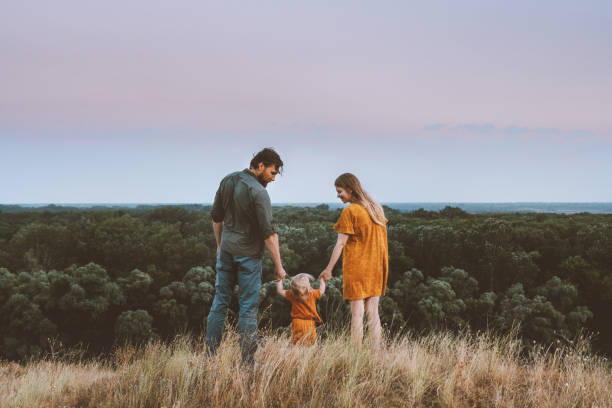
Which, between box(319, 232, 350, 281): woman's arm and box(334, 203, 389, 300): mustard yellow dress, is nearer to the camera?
box(319, 232, 350, 281): woman's arm

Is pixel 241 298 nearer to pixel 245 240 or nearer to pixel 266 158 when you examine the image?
pixel 245 240

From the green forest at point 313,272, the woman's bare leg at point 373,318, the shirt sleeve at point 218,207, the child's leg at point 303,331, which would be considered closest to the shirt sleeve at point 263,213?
the shirt sleeve at point 218,207

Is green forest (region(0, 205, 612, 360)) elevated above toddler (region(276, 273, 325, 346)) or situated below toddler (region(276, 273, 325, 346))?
below

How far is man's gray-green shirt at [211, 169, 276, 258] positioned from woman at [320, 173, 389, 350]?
81 cm

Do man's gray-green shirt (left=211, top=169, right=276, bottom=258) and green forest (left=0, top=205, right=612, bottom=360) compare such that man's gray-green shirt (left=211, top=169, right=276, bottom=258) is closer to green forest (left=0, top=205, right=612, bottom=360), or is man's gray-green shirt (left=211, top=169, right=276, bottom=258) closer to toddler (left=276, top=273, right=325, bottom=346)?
toddler (left=276, top=273, right=325, bottom=346)

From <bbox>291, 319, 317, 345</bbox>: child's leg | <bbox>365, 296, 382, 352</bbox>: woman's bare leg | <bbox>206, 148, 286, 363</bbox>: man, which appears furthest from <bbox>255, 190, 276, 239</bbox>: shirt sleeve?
<bbox>365, 296, 382, 352</bbox>: woman's bare leg

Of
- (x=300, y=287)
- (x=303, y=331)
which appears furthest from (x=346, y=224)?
(x=303, y=331)

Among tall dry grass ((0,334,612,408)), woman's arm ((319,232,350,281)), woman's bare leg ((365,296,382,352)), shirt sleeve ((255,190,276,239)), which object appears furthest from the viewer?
woman's bare leg ((365,296,382,352))

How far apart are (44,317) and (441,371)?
69.0 ft

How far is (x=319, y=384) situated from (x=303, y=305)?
3.64 ft

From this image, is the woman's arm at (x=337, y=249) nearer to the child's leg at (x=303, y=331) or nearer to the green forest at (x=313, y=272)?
A: the child's leg at (x=303, y=331)

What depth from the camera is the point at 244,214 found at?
11.0 feet

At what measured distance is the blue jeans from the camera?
3.28 metres

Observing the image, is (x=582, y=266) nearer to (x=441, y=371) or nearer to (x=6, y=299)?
(x=441, y=371)
